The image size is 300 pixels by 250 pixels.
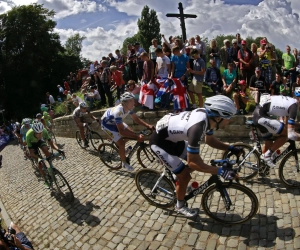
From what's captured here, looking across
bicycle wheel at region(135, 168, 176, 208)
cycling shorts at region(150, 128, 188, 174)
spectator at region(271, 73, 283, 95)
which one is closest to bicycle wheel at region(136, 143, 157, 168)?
bicycle wheel at region(135, 168, 176, 208)

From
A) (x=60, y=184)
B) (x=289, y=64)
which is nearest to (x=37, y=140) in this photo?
(x=60, y=184)

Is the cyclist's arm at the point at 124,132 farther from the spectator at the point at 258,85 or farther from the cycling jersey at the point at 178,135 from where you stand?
the spectator at the point at 258,85

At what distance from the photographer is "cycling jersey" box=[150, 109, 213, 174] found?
356cm

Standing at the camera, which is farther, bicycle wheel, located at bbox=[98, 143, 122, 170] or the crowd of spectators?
the crowd of spectators

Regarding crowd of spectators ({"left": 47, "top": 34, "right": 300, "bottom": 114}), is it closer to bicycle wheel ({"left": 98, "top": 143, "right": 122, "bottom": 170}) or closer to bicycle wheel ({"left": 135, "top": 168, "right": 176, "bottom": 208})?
bicycle wheel ({"left": 98, "top": 143, "right": 122, "bottom": 170})

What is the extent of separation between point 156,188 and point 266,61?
671 cm

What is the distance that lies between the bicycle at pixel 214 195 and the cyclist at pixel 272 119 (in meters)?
1.23

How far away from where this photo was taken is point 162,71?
29.1 ft

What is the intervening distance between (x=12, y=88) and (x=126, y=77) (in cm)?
2187

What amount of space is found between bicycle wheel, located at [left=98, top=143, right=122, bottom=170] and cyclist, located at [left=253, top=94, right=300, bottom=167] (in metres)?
3.95

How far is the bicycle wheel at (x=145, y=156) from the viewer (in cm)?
658

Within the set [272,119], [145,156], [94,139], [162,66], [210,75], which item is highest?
[162,66]

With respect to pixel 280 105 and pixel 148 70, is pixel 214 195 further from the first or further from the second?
pixel 148 70

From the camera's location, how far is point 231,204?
4.23 metres
